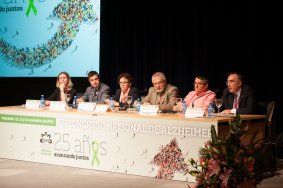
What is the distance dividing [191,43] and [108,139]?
7.35 ft

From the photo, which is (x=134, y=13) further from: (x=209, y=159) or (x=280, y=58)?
(x=209, y=159)

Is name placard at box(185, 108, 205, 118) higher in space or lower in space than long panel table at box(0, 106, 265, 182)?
higher

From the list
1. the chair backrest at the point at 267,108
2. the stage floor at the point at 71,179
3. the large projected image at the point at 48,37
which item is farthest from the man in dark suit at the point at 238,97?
the large projected image at the point at 48,37

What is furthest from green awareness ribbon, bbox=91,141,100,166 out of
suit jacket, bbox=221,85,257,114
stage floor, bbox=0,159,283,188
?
suit jacket, bbox=221,85,257,114

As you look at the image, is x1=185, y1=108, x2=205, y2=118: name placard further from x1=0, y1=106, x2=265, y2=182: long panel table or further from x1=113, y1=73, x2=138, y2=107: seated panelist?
x1=113, y1=73, x2=138, y2=107: seated panelist

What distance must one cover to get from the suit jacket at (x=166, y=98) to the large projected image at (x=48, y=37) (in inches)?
75.0

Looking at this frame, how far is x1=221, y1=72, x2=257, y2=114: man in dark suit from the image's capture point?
5.17 metres

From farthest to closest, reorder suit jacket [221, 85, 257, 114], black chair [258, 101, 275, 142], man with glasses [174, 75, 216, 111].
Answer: man with glasses [174, 75, 216, 111]
suit jacket [221, 85, 257, 114]
black chair [258, 101, 275, 142]

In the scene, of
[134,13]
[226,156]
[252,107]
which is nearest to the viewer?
[226,156]

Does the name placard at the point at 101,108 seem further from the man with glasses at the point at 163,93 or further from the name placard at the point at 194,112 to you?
the name placard at the point at 194,112

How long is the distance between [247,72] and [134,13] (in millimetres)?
1935

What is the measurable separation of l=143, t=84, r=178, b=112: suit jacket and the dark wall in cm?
113

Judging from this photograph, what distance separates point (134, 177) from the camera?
4.77 metres

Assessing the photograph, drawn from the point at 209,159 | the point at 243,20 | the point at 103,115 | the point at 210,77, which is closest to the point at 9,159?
the point at 103,115
